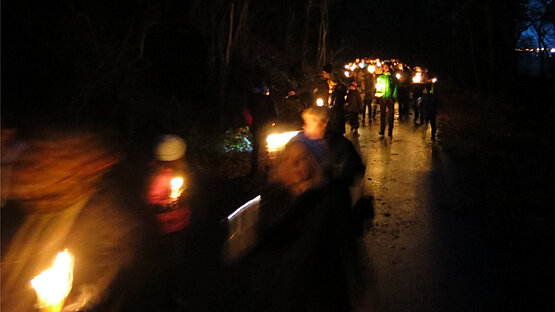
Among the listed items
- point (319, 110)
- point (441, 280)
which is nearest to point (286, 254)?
point (319, 110)

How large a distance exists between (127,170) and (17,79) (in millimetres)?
3074

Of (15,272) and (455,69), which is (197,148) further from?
(455,69)

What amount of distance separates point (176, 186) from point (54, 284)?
1.43 metres

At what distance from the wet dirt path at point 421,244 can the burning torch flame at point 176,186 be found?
206cm

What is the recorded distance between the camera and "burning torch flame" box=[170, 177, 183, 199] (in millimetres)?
5156

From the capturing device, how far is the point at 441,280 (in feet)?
18.9

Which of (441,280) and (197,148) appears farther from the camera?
(197,148)

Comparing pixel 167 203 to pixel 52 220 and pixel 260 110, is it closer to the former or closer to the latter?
pixel 52 220

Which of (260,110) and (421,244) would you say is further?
(260,110)

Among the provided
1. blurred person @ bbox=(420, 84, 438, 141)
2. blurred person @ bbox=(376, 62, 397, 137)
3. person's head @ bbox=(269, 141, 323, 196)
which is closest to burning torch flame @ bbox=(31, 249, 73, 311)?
person's head @ bbox=(269, 141, 323, 196)

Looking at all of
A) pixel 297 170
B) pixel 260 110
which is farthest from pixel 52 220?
pixel 260 110

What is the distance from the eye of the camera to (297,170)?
13.7 feet

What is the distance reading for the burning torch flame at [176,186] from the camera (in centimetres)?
516

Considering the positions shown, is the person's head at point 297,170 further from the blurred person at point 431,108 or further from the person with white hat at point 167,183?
the blurred person at point 431,108
